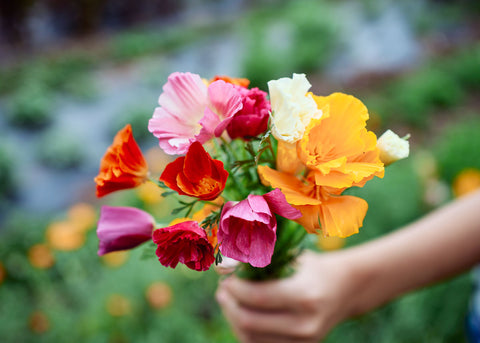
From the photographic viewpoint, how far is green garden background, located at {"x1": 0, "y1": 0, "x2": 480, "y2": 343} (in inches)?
58.8

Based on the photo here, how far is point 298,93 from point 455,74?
540 centimetres

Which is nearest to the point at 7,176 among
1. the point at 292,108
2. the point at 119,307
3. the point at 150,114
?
the point at 150,114

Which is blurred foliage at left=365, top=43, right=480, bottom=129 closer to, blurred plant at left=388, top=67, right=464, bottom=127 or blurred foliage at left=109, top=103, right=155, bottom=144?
blurred plant at left=388, top=67, right=464, bottom=127

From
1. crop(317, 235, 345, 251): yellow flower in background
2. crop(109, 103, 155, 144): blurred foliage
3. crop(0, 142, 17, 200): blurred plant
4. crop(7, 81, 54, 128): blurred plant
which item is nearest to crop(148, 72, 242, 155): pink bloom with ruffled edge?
crop(317, 235, 345, 251): yellow flower in background

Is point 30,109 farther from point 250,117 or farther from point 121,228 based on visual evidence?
point 250,117

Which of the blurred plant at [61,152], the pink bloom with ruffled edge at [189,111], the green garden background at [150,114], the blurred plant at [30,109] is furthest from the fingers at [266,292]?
the blurred plant at [30,109]

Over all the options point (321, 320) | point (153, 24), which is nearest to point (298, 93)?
point (321, 320)

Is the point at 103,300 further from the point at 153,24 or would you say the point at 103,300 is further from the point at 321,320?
the point at 153,24

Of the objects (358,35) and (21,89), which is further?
(358,35)

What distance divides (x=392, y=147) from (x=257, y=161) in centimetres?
17

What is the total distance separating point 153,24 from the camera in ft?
24.7

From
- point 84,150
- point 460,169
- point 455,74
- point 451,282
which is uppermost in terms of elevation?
point 451,282

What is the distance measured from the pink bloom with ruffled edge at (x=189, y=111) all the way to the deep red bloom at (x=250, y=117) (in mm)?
15

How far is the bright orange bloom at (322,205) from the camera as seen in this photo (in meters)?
0.40
